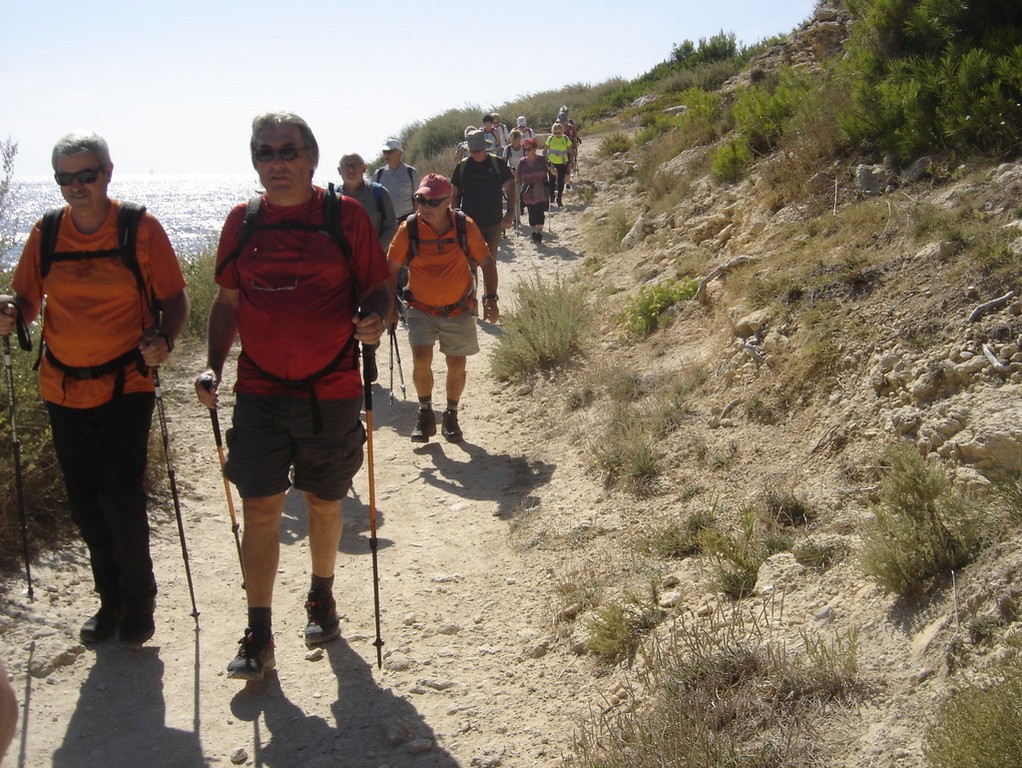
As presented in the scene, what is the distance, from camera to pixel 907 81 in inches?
328

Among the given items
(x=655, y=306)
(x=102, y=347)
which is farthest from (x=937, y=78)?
(x=102, y=347)

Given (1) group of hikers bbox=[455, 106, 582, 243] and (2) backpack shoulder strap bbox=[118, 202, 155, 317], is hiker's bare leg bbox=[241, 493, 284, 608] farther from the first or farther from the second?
(1) group of hikers bbox=[455, 106, 582, 243]

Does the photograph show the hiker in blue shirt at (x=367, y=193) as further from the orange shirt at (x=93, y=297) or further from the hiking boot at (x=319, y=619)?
the hiking boot at (x=319, y=619)

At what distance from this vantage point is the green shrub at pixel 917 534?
11.7ft

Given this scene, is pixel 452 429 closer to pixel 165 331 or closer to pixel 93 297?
pixel 165 331

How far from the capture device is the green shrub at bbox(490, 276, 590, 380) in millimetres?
8797

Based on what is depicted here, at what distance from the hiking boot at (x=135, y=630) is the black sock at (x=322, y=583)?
789mm

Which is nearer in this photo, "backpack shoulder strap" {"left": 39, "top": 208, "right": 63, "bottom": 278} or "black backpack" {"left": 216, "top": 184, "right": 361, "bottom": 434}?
"black backpack" {"left": 216, "top": 184, "right": 361, "bottom": 434}

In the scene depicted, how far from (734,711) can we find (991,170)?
5.10 m

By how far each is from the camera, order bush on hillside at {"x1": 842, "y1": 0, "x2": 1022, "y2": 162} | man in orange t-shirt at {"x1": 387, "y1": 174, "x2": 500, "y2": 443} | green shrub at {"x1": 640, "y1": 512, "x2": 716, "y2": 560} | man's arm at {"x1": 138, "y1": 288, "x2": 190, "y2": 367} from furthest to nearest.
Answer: bush on hillside at {"x1": 842, "y1": 0, "x2": 1022, "y2": 162} → man in orange t-shirt at {"x1": 387, "y1": 174, "x2": 500, "y2": 443} → green shrub at {"x1": 640, "y1": 512, "x2": 716, "y2": 560} → man's arm at {"x1": 138, "y1": 288, "x2": 190, "y2": 367}

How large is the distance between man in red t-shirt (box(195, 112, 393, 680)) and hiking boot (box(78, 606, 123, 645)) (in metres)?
0.81

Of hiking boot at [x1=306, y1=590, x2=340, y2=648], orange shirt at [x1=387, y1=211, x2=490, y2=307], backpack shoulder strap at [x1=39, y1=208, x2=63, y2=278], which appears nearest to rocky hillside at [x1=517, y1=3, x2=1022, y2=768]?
hiking boot at [x1=306, y1=590, x2=340, y2=648]

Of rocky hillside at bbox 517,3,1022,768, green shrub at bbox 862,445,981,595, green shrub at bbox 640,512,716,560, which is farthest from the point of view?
green shrub at bbox 640,512,716,560

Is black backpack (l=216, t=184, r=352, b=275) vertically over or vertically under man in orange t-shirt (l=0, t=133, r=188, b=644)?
over
